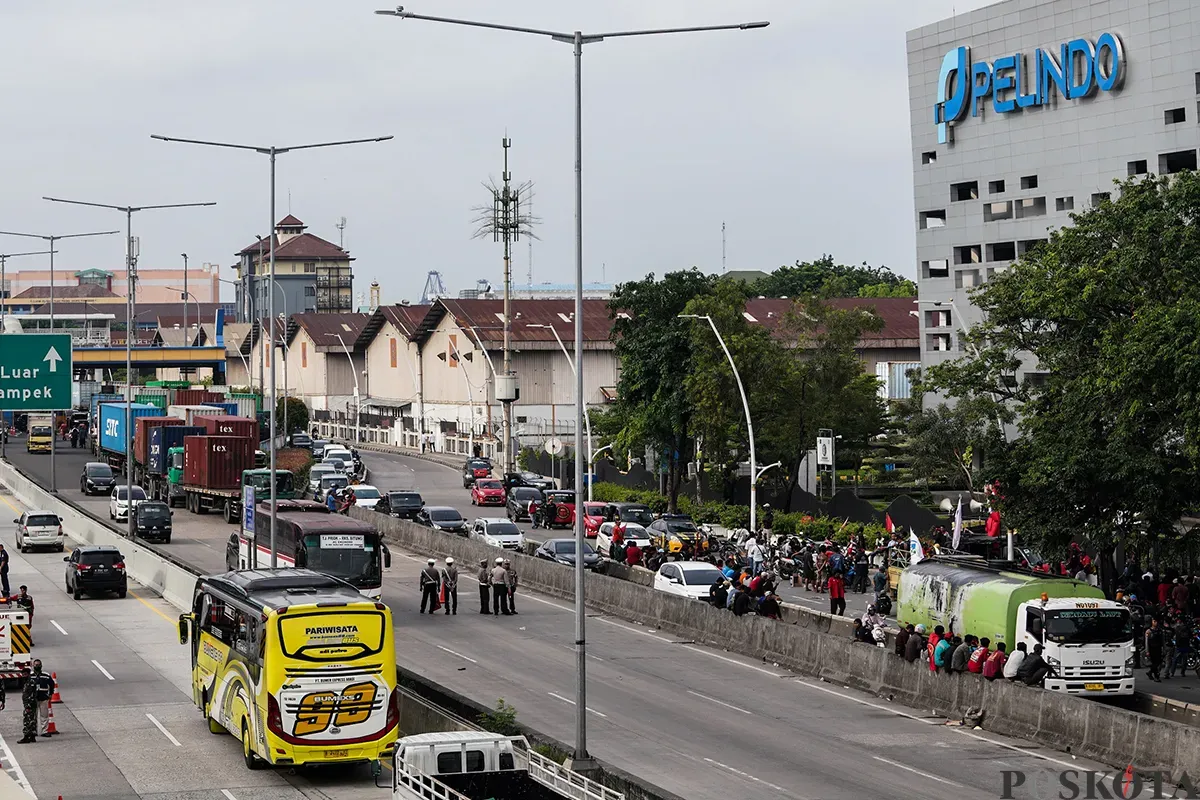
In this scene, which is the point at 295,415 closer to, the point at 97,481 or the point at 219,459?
the point at 97,481

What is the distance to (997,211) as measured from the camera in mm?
81250

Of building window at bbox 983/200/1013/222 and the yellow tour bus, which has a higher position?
building window at bbox 983/200/1013/222

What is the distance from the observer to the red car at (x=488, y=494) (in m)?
74.6

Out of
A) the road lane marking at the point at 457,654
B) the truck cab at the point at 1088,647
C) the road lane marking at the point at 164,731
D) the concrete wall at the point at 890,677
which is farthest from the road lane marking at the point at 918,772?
the road lane marking at the point at 457,654

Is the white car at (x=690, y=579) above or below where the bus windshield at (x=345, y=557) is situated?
below

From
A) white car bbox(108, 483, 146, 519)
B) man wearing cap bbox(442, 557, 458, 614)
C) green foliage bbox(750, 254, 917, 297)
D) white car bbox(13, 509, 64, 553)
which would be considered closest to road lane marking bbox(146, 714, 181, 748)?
man wearing cap bbox(442, 557, 458, 614)

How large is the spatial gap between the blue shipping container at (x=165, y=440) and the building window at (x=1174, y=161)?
43.1 metres

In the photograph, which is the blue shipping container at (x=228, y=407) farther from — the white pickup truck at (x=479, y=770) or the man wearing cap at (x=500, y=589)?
the white pickup truck at (x=479, y=770)

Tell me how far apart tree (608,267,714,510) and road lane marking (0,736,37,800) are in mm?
43616

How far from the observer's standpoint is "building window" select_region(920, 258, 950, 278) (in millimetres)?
85438

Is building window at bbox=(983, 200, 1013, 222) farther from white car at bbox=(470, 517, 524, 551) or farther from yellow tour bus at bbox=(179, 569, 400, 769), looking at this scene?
yellow tour bus at bbox=(179, 569, 400, 769)

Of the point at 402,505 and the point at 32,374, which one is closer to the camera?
the point at 32,374

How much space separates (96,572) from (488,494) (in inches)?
1167

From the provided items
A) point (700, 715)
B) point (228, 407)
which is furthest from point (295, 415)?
point (700, 715)
